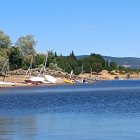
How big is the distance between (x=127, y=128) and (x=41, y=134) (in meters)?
6.40

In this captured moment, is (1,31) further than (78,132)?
Yes

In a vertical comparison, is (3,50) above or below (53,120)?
above

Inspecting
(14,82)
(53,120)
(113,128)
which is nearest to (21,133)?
(113,128)

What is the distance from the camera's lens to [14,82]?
19162 centimetres

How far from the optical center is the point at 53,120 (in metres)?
47.5

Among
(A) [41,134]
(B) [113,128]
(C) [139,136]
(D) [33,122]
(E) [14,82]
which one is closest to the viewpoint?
(C) [139,136]

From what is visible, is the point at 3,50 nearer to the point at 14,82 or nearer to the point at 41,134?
the point at 14,82

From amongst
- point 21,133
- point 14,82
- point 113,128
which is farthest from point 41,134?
point 14,82

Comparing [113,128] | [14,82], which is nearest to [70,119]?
[113,128]

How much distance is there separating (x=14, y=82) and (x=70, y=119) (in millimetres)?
144766

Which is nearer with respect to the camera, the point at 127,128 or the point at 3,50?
the point at 127,128

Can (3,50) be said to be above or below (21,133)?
above

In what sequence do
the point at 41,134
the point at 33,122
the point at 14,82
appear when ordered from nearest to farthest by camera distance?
the point at 41,134 < the point at 33,122 < the point at 14,82

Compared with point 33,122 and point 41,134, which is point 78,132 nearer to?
point 41,134
